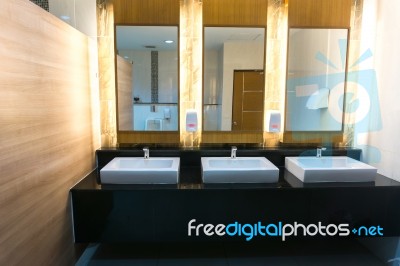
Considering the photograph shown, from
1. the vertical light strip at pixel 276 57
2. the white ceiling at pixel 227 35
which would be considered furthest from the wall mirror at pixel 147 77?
the vertical light strip at pixel 276 57

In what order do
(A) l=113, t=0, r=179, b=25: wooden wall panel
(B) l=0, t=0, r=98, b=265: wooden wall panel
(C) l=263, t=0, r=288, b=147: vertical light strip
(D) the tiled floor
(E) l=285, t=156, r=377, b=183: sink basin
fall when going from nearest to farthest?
(B) l=0, t=0, r=98, b=265: wooden wall panel → (E) l=285, t=156, r=377, b=183: sink basin → (D) the tiled floor → (A) l=113, t=0, r=179, b=25: wooden wall panel → (C) l=263, t=0, r=288, b=147: vertical light strip

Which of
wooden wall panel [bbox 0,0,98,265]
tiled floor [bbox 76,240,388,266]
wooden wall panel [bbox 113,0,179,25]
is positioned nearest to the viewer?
wooden wall panel [bbox 0,0,98,265]

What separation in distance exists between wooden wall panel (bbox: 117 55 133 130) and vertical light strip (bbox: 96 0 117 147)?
5 cm

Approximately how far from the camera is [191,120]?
243 centimetres

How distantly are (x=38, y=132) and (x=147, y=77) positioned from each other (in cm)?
112

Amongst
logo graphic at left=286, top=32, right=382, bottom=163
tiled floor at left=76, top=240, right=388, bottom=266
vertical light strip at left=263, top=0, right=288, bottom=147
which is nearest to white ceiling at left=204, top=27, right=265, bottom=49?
vertical light strip at left=263, top=0, right=288, bottom=147

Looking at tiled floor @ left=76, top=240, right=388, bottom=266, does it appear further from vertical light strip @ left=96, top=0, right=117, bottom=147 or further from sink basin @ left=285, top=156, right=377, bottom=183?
vertical light strip @ left=96, top=0, right=117, bottom=147

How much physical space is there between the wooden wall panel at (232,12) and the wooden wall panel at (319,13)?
28cm

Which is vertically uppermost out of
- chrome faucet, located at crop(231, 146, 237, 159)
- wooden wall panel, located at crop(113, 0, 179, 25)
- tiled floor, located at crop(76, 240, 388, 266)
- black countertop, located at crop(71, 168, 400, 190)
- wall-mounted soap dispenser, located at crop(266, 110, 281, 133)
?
wooden wall panel, located at crop(113, 0, 179, 25)

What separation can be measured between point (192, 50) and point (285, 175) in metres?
1.32

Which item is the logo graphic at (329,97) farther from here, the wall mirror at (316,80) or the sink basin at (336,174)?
the sink basin at (336,174)

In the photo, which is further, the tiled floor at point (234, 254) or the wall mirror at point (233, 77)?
the wall mirror at point (233, 77)

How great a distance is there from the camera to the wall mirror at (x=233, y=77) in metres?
2.41

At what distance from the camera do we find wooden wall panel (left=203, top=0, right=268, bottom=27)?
2.37 m
